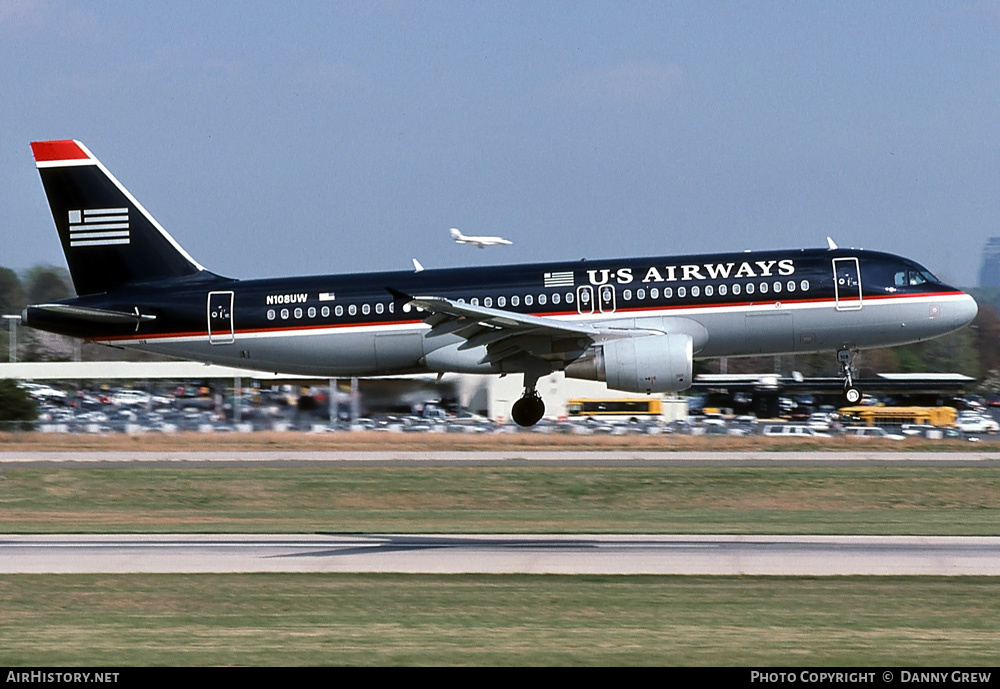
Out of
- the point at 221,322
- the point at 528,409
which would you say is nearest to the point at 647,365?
the point at 528,409

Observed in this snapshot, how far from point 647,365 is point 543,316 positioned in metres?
3.77

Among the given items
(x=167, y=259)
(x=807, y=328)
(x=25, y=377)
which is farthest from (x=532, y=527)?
(x=25, y=377)

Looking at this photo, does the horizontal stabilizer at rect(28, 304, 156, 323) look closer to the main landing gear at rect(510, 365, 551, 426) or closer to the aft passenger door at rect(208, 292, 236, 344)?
the aft passenger door at rect(208, 292, 236, 344)

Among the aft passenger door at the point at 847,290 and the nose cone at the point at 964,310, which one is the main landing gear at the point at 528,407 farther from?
the nose cone at the point at 964,310

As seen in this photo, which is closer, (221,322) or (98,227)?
(221,322)

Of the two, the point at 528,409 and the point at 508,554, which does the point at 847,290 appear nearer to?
the point at 528,409

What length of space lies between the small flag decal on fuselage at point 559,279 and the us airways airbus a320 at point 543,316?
40 mm

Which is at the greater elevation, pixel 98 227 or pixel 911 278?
pixel 98 227

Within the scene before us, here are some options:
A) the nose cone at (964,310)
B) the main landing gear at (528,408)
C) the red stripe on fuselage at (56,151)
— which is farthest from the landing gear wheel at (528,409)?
the red stripe on fuselage at (56,151)

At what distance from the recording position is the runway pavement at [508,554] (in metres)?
22.0

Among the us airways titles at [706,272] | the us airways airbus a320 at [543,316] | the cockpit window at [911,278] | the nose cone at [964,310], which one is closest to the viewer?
the us airways airbus a320 at [543,316]

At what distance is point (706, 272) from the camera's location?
33812mm

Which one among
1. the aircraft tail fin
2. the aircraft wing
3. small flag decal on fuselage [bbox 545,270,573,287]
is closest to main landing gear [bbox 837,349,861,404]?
the aircraft wing

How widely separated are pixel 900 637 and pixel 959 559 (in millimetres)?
7620
